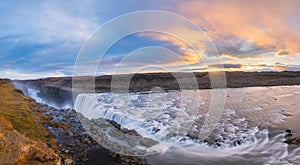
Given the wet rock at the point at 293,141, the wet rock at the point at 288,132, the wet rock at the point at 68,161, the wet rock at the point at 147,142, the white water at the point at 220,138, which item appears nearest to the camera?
the wet rock at the point at 68,161

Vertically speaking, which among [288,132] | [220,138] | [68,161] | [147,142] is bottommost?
[68,161]

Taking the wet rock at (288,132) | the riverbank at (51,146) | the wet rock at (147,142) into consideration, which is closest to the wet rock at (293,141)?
the wet rock at (288,132)

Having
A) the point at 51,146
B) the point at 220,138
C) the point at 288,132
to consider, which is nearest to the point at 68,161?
the point at 51,146

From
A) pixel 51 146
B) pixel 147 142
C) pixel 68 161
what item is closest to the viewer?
pixel 68 161

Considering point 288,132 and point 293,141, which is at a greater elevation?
point 288,132

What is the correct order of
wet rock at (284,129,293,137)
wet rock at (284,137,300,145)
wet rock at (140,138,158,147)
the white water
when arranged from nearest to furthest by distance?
1. the white water
2. wet rock at (284,137,300,145)
3. wet rock at (140,138,158,147)
4. wet rock at (284,129,293,137)

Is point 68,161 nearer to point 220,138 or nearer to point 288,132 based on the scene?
point 220,138

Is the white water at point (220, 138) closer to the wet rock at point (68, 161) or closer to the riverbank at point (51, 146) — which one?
the riverbank at point (51, 146)

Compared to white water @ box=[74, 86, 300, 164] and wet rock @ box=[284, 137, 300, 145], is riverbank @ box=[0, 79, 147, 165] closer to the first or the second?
white water @ box=[74, 86, 300, 164]

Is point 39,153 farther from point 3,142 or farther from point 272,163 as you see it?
point 272,163

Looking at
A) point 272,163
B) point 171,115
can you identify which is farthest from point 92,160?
point 171,115

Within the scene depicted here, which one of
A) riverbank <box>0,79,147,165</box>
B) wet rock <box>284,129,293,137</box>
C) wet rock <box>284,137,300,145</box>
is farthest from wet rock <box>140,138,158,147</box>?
wet rock <box>284,129,293,137</box>

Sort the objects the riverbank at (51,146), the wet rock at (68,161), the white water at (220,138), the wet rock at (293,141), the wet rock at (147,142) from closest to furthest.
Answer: the riverbank at (51,146), the wet rock at (68,161), the white water at (220,138), the wet rock at (293,141), the wet rock at (147,142)

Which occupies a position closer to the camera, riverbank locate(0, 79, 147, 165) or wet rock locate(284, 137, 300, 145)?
riverbank locate(0, 79, 147, 165)
